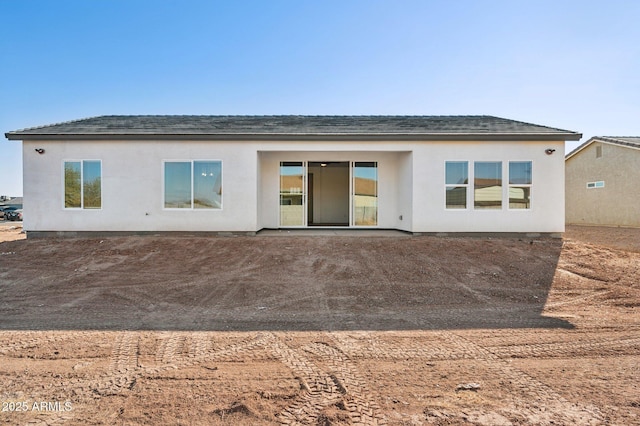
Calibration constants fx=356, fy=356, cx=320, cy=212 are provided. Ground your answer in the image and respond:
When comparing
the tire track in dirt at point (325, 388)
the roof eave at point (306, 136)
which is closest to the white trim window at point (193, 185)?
the roof eave at point (306, 136)

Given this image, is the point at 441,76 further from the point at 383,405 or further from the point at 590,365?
the point at 383,405

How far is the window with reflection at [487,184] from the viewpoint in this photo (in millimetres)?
11414

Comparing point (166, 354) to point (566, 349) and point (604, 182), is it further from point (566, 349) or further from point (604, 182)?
point (604, 182)

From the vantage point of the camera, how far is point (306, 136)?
37.4 feet

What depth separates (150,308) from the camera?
5.89 metres

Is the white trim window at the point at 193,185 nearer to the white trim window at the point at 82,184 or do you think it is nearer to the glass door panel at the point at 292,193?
the white trim window at the point at 82,184

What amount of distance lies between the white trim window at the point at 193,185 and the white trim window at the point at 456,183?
7.30 meters

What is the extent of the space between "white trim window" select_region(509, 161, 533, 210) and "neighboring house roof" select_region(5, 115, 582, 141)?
34.6 inches

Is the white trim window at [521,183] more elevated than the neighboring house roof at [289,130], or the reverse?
the neighboring house roof at [289,130]

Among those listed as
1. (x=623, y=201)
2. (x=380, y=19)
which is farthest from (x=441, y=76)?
(x=623, y=201)

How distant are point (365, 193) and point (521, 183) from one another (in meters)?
5.11

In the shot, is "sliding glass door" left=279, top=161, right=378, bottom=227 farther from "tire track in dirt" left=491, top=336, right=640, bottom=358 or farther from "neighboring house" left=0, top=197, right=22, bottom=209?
"neighboring house" left=0, top=197, right=22, bottom=209

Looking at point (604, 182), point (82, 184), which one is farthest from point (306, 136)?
point (604, 182)

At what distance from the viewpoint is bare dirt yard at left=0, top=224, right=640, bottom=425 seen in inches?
112
